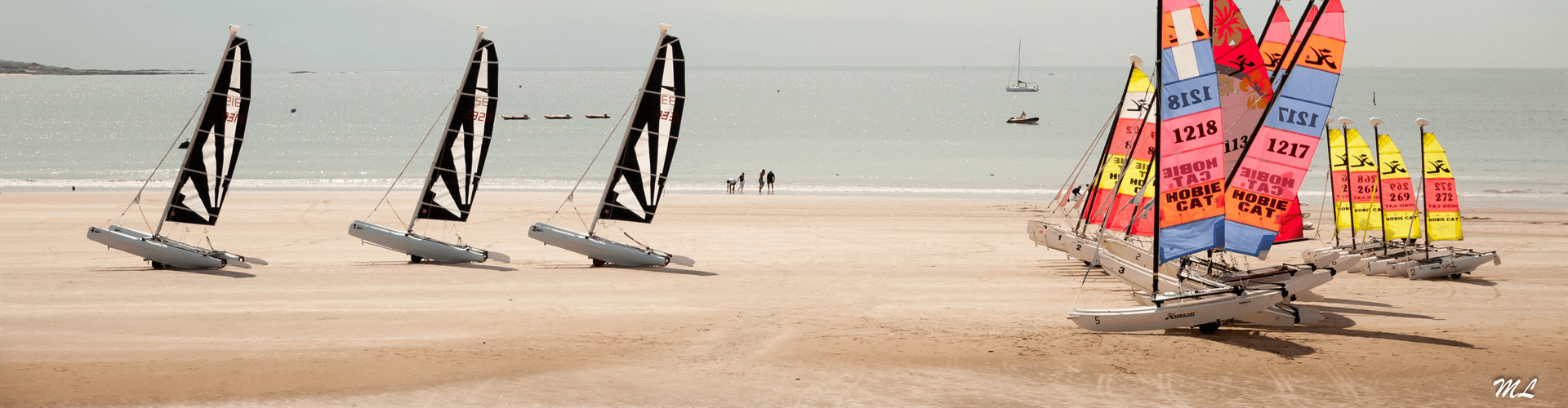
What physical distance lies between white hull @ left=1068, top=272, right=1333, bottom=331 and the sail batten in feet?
34.2

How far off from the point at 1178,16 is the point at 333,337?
452 inches

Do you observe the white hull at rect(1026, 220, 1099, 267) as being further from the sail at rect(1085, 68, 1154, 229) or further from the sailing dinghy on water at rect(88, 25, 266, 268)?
the sailing dinghy on water at rect(88, 25, 266, 268)

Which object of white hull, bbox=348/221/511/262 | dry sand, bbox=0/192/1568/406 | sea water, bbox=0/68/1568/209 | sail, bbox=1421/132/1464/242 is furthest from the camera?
sea water, bbox=0/68/1568/209

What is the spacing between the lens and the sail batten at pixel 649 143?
73.8ft

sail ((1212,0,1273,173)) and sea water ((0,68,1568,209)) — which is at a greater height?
sail ((1212,0,1273,173))

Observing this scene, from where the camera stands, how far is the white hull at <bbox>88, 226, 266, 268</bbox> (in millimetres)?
20141

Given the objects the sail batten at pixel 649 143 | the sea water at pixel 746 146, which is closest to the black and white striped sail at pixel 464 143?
the sail batten at pixel 649 143

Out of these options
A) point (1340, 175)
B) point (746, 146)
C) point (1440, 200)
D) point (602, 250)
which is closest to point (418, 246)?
point (602, 250)

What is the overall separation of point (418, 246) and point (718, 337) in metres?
9.74

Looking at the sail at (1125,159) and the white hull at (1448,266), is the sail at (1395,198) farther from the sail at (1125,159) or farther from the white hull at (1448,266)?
the sail at (1125,159)

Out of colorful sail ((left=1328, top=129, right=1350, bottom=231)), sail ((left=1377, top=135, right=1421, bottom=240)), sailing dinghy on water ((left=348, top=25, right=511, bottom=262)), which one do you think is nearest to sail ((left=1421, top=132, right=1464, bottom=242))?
sail ((left=1377, top=135, right=1421, bottom=240))

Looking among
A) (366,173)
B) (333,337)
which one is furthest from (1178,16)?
(366,173)

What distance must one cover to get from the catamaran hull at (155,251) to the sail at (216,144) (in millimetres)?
1283

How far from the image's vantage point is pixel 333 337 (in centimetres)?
1428
